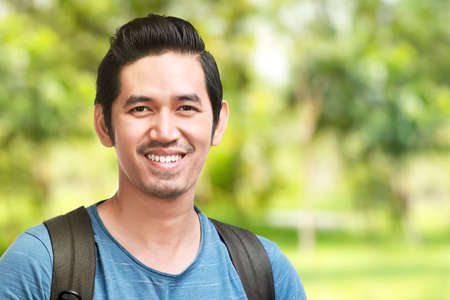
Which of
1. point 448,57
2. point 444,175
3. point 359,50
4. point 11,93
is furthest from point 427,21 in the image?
point 11,93

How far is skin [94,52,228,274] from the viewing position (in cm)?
82

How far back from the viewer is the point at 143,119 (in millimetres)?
816

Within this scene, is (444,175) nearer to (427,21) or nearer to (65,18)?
(427,21)

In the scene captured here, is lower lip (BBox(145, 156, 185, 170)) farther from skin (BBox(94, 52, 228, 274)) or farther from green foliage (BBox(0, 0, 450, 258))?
green foliage (BBox(0, 0, 450, 258))

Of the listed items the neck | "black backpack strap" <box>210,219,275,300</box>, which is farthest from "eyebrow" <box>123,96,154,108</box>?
"black backpack strap" <box>210,219,275,300</box>

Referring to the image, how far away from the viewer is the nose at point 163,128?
81cm

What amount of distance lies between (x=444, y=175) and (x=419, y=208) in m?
0.54

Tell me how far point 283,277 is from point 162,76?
1.16 feet

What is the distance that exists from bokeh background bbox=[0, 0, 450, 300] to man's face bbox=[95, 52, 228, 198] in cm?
485

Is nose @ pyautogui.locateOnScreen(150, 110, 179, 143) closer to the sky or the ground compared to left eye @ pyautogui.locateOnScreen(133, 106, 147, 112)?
closer to the ground

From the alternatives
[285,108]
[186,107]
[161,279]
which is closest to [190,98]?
[186,107]

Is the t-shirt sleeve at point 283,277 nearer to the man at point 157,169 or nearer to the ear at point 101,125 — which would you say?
the man at point 157,169

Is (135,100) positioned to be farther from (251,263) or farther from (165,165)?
(251,263)

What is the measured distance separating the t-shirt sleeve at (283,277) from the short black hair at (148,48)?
210 millimetres
